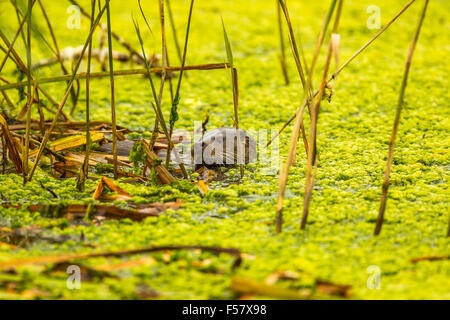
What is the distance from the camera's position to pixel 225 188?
4.88 feet

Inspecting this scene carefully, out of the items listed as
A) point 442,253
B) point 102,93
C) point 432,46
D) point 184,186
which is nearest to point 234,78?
point 184,186

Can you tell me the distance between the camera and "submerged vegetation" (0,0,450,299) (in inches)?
40.8

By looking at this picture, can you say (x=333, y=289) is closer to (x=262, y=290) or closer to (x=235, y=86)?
(x=262, y=290)

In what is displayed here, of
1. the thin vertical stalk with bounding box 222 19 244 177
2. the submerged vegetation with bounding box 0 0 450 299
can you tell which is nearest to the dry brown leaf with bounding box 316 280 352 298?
the submerged vegetation with bounding box 0 0 450 299

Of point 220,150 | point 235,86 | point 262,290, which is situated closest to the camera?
point 262,290

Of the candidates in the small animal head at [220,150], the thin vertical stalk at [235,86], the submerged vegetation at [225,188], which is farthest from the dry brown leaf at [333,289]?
the small animal head at [220,150]

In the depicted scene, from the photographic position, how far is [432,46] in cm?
299

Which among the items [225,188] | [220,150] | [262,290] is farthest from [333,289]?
[220,150]

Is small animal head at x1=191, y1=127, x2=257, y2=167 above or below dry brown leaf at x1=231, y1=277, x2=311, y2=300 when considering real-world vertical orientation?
above

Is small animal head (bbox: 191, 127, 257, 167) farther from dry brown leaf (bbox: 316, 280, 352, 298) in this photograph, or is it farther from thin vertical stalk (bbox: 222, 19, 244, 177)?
dry brown leaf (bbox: 316, 280, 352, 298)

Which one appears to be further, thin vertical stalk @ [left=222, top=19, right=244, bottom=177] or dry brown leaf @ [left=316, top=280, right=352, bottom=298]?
thin vertical stalk @ [left=222, top=19, right=244, bottom=177]

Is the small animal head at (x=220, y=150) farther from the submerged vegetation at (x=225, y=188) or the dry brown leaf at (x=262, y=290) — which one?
the dry brown leaf at (x=262, y=290)

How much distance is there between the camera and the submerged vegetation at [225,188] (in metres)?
1.04

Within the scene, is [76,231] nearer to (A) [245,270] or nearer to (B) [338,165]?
(A) [245,270]
